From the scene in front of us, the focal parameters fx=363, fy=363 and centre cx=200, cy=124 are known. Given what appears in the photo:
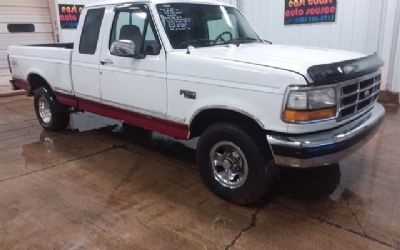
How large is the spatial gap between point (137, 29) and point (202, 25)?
0.73m

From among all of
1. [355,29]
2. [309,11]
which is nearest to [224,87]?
[355,29]

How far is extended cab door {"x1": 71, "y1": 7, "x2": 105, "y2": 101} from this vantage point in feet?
15.1

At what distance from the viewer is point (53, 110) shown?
573cm

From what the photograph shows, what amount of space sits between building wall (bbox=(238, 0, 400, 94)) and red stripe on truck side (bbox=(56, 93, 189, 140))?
541cm

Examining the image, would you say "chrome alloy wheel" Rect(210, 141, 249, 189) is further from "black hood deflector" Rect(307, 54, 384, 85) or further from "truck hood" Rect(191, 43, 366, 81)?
"black hood deflector" Rect(307, 54, 384, 85)

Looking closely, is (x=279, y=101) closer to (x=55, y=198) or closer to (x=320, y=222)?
(x=320, y=222)

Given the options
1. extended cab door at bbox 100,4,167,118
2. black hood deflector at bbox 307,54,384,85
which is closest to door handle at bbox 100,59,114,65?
extended cab door at bbox 100,4,167,118

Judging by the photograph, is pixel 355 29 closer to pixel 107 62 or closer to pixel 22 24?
pixel 107 62

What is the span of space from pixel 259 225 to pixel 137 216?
1115mm

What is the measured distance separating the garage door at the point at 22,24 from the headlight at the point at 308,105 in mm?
9062

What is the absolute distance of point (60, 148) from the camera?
5.21 metres

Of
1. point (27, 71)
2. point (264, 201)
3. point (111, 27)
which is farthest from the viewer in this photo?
point (27, 71)

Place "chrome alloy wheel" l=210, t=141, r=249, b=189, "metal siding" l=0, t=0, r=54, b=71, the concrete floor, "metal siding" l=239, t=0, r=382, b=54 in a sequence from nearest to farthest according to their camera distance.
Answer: the concrete floor
"chrome alloy wheel" l=210, t=141, r=249, b=189
"metal siding" l=239, t=0, r=382, b=54
"metal siding" l=0, t=0, r=54, b=71

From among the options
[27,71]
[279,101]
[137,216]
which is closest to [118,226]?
[137,216]
